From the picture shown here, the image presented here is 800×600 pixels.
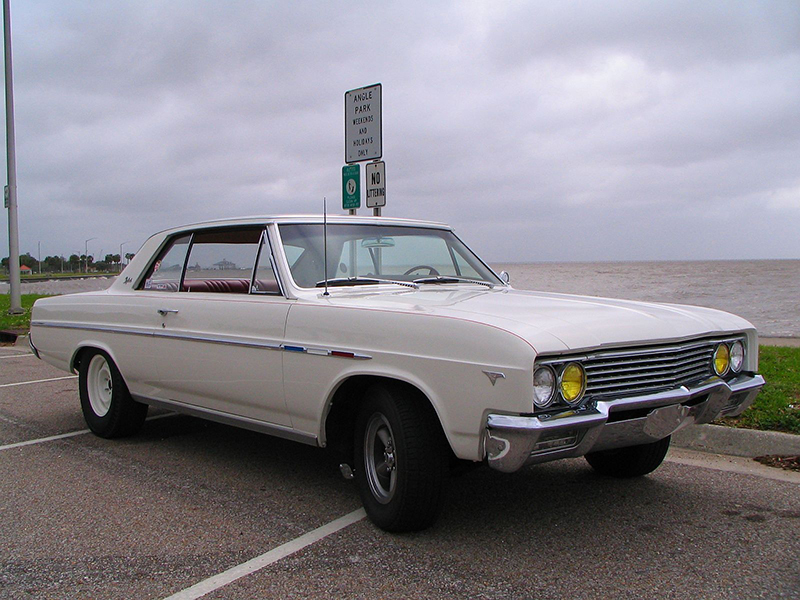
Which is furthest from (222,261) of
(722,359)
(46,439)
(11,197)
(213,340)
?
(11,197)

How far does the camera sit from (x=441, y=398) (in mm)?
3248

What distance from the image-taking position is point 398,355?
3.44 metres

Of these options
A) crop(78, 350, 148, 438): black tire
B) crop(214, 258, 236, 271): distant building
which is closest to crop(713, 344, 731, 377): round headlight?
crop(214, 258, 236, 271): distant building

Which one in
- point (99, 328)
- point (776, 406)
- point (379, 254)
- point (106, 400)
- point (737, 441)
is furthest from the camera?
point (106, 400)

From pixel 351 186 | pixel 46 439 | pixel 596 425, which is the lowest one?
pixel 46 439

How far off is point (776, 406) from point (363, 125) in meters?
5.23

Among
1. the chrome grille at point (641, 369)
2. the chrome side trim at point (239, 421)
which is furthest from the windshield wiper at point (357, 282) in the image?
the chrome grille at point (641, 369)

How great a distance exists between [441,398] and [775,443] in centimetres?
295

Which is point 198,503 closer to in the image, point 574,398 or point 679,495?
point 574,398

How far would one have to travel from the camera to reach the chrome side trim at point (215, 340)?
147 inches

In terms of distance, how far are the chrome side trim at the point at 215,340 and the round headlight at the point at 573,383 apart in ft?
3.13

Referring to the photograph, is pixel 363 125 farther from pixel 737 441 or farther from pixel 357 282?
pixel 737 441

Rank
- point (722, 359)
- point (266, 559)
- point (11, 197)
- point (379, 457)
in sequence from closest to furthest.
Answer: point (266, 559), point (379, 457), point (722, 359), point (11, 197)

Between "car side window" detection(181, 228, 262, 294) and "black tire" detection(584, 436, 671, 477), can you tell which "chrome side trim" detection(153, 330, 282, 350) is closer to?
"car side window" detection(181, 228, 262, 294)
